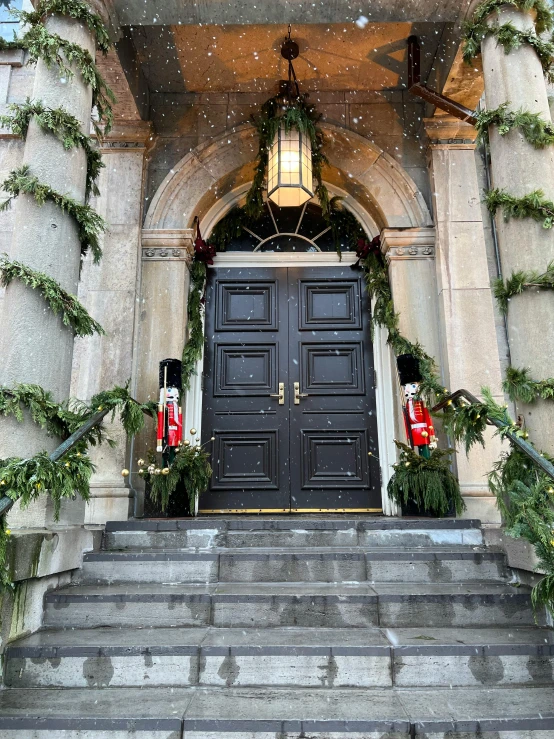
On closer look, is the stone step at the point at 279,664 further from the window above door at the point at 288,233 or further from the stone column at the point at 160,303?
the window above door at the point at 288,233

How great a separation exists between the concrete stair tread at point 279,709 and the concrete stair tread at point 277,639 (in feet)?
0.69

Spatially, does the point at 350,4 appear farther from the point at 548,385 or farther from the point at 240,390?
the point at 240,390

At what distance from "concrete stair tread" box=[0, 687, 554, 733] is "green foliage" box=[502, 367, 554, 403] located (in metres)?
1.87

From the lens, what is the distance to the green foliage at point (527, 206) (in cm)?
441

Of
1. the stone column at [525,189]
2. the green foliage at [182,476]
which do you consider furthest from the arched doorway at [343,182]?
the stone column at [525,189]

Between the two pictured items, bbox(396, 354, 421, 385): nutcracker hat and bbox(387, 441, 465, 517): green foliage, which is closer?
bbox(387, 441, 465, 517): green foliage

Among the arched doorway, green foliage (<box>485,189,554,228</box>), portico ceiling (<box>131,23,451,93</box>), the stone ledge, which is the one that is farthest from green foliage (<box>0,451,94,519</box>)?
portico ceiling (<box>131,23,451,93</box>)

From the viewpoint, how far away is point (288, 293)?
7.34 meters

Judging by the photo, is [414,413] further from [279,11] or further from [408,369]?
[279,11]

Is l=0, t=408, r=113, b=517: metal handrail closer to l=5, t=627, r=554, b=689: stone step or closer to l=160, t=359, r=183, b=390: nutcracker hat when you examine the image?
l=5, t=627, r=554, b=689: stone step

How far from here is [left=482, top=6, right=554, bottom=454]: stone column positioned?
14.0ft

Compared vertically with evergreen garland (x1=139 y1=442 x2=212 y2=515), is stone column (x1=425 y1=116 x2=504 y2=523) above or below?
above

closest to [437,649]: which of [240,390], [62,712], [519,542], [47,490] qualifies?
[519,542]

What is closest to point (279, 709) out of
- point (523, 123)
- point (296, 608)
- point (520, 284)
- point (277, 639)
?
point (277, 639)
